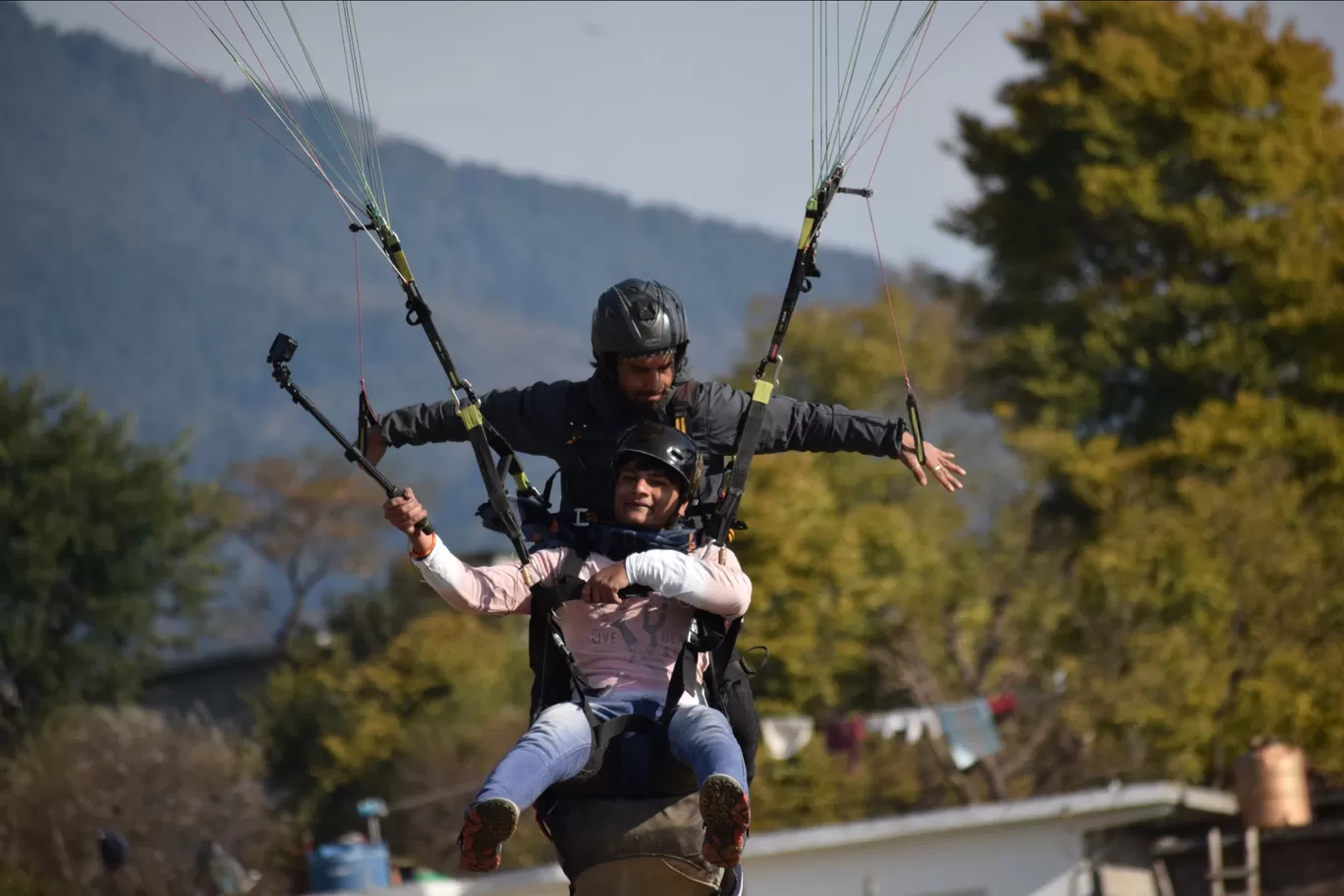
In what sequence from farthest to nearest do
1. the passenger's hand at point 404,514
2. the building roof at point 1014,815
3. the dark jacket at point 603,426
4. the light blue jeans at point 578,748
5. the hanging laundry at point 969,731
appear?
the hanging laundry at point 969,731
the building roof at point 1014,815
the dark jacket at point 603,426
the passenger's hand at point 404,514
the light blue jeans at point 578,748

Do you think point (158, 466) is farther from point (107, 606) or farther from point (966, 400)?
point (966, 400)

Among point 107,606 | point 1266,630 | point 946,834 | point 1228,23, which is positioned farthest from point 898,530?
point 107,606

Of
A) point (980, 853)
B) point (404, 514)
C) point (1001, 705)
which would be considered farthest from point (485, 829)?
point (1001, 705)

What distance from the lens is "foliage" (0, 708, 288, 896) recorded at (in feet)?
86.0

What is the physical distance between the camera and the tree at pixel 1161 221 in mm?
27875

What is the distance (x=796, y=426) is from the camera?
6.83m

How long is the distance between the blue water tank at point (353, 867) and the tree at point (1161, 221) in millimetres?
11230

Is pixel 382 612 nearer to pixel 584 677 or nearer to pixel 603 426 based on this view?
pixel 603 426

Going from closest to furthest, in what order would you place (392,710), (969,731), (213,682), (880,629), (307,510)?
(969,731), (880,629), (392,710), (213,682), (307,510)

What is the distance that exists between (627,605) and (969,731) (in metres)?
14.4

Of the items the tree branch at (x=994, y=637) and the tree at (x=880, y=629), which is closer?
the tree at (x=880, y=629)

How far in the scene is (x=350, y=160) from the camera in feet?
22.2

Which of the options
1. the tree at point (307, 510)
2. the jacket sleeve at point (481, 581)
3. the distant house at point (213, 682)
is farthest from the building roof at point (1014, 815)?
the tree at point (307, 510)

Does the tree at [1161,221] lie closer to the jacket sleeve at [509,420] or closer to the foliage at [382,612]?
the foliage at [382,612]
